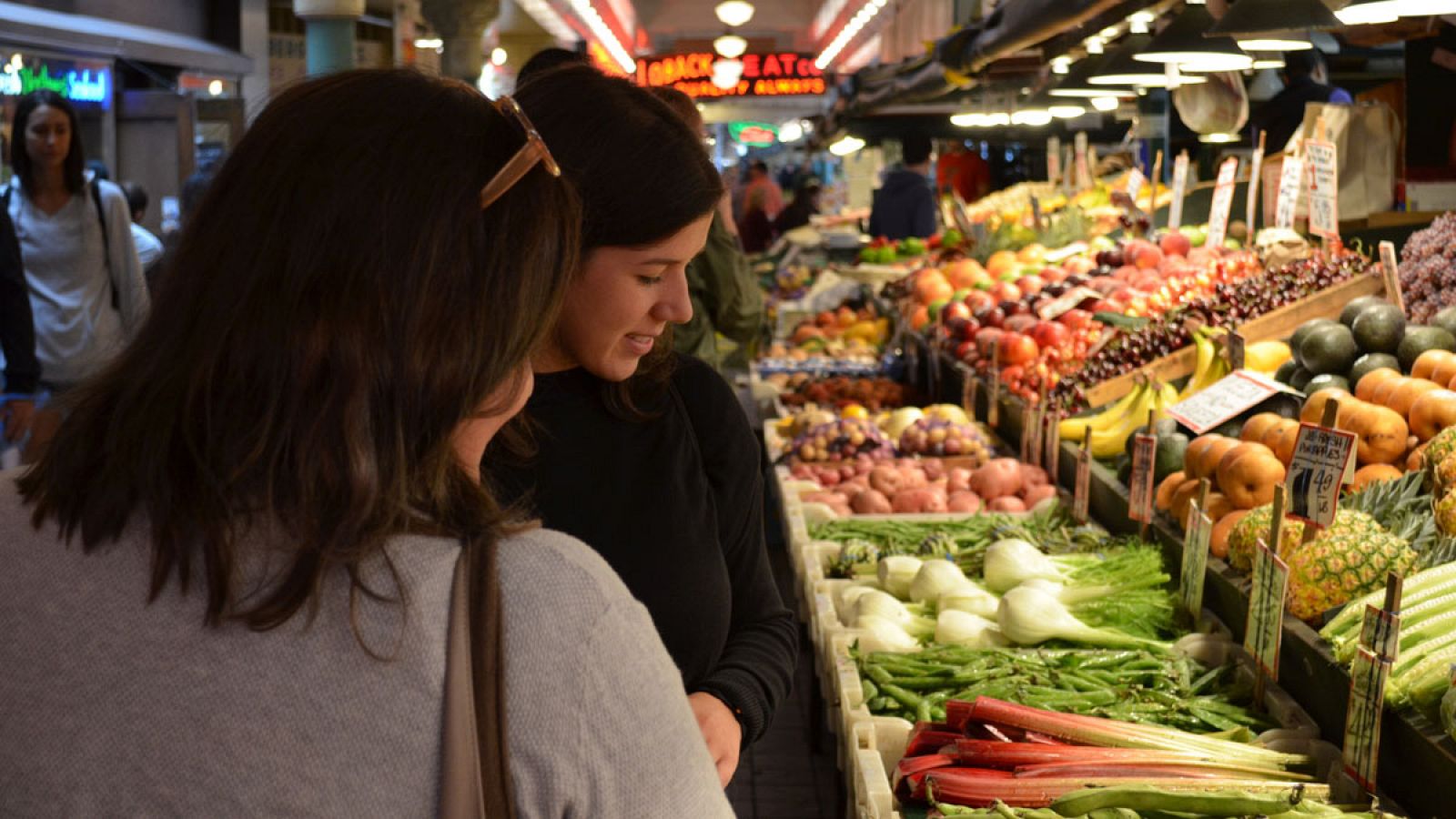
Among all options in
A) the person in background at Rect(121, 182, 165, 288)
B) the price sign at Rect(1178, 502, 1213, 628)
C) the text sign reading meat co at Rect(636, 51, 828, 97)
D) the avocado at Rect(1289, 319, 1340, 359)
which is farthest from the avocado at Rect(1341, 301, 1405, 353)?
the text sign reading meat co at Rect(636, 51, 828, 97)

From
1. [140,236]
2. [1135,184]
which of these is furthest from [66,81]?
[1135,184]

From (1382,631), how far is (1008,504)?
2733mm

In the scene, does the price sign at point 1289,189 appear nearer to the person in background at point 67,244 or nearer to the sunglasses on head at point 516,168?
the person in background at point 67,244

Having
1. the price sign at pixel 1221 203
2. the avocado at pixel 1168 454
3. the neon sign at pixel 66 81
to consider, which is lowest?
the avocado at pixel 1168 454

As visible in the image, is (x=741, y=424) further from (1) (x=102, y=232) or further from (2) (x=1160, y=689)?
(1) (x=102, y=232)

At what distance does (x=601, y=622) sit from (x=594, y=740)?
0.26 ft

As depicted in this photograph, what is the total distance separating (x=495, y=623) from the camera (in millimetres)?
1033

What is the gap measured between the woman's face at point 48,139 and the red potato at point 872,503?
3.28 meters

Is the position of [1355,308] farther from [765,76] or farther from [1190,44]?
[765,76]

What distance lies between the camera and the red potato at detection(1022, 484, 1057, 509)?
16.7 feet

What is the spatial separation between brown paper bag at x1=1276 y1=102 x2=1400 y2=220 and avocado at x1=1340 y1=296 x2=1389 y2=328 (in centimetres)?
206

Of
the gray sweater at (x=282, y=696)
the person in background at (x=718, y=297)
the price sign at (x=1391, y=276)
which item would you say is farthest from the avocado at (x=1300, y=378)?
the gray sweater at (x=282, y=696)

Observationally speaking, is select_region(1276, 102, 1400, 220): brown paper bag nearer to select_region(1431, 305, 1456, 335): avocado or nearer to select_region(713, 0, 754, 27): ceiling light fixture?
select_region(1431, 305, 1456, 335): avocado

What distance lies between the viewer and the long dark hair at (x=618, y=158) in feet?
6.17
